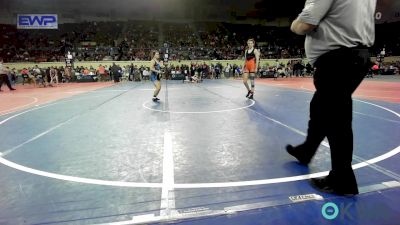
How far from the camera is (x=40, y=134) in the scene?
4.98 metres

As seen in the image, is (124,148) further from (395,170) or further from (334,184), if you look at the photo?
(395,170)

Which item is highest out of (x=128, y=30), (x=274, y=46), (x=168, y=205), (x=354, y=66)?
(x=128, y=30)

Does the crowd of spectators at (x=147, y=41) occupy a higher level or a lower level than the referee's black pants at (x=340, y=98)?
higher

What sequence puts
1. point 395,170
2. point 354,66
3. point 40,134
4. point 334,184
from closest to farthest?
point 354,66, point 334,184, point 395,170, point 40,134

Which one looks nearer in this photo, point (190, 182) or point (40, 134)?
point (190, 182)

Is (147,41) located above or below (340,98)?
above

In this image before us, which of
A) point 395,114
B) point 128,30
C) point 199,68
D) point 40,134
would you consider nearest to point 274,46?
point 199,68

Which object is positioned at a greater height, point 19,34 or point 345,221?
point 19,34

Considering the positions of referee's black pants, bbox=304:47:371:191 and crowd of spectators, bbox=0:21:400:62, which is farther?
crowd of spectators, bbox=0:21:400:62

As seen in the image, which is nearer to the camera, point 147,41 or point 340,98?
point 340,98

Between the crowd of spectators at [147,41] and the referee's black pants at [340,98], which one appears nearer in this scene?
the referee's black pants at [340,98]

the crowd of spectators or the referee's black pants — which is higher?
the crowd of spectators

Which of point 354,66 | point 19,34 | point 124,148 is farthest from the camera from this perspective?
point 19,34

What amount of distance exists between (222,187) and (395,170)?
1.80m
